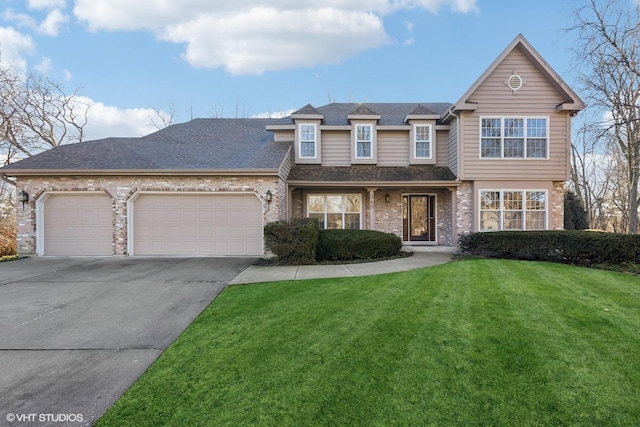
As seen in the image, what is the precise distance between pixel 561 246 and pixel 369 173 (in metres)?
7.00

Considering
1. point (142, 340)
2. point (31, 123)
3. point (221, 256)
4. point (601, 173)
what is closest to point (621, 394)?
point (142, 340)

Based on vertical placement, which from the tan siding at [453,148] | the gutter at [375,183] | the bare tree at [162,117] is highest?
the bare tree at [162,117]

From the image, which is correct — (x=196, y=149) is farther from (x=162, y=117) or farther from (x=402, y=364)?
(x=162, y=117)

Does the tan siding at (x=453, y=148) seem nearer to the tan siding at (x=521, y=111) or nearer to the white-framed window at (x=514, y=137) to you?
the tan siding at (x=521, y=111)

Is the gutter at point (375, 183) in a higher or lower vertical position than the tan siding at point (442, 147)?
lower

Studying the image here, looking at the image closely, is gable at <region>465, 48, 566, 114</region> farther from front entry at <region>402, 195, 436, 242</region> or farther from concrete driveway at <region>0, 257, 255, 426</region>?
concrete driveway at <region>0, 257, 255, 426</region>

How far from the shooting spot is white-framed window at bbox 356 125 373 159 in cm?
1402

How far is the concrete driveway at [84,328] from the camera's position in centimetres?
296

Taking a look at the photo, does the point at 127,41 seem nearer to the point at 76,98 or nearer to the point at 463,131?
the point at 76,98

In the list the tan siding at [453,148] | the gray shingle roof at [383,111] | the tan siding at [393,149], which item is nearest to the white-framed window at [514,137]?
the tan siding at [453,148]

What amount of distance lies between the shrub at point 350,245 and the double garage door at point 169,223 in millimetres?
2323

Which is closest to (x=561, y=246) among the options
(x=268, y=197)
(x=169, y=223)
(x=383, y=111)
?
(x=268, y=197)

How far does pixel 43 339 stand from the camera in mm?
4336

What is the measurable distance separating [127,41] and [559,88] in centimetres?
1965
